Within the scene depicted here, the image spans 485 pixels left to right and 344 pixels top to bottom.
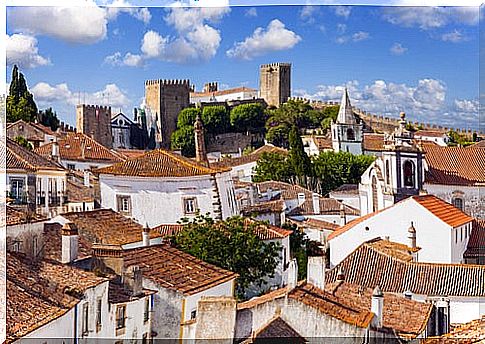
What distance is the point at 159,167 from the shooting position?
458cm

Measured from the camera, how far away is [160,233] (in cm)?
458

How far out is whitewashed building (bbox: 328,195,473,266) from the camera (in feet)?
14.7

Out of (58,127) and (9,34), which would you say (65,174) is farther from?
(9,34)

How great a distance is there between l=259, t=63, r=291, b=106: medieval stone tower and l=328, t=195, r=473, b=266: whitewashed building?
70cm

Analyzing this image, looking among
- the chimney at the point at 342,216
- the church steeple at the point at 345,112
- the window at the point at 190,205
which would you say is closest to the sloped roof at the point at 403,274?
the chimney at the point at 342,216

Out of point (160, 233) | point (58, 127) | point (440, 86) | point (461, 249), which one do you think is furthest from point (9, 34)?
point (461, 249)

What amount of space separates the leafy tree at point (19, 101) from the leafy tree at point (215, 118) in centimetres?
76

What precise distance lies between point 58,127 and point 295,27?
118cm

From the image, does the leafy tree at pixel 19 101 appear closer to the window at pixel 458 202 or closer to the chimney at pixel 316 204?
the chimney at pixel 316 204

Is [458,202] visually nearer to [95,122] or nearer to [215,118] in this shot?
[215,118]

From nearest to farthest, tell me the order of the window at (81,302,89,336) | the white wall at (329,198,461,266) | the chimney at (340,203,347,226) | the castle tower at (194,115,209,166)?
the window at (81,302,89,336), the white wall at (329,198,461,266), the castle tower at (194,115,209,166), the chimney at (340,203,347,226)

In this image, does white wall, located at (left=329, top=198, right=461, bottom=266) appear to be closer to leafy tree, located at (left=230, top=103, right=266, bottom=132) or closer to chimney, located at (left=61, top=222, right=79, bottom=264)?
leafy tree, located at (left=230, top=103, right=266, bottom=132)

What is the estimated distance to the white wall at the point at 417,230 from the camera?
4504 mm

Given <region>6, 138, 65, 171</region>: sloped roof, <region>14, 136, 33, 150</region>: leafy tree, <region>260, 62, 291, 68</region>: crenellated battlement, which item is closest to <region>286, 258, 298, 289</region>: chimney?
<region>260, 62, 291, 68</region>: crenellated battlement
